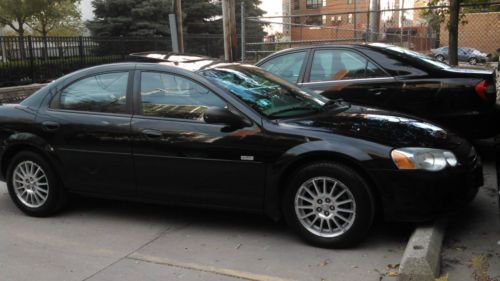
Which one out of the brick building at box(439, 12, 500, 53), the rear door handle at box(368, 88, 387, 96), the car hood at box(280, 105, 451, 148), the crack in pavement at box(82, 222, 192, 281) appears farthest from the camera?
the brick building at box(439, 12, 500, 53)

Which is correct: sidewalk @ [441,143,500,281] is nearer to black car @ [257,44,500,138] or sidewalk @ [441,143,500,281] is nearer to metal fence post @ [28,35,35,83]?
black car @ [257,44,500,138]

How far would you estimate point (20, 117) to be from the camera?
5484 millimetres

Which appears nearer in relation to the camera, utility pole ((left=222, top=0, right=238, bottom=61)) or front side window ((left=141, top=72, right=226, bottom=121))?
front side window ((left=141, top=72, right=226, bottom=121))

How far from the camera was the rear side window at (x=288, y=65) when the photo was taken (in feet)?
Answer: 24.5

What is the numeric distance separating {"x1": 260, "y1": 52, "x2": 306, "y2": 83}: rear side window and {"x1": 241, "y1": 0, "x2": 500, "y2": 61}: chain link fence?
213cm

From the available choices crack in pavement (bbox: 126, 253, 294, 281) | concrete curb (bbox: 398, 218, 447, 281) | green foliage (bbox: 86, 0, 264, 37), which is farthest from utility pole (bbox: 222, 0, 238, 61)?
green foliage (bbox: 86, 0, 264, 37)

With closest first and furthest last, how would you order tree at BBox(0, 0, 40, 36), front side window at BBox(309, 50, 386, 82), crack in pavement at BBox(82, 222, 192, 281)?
crack in pavement at BBox(82, 222, 192, 281), front side window at BBox(309, 50, 386, 82), tree at BBox(0, 0, 40, 36)

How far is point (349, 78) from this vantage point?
22.9ft

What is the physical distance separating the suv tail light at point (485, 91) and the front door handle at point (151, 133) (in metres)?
3.78

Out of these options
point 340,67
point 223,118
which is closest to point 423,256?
point 223,118

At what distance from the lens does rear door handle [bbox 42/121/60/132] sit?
5.30 metres

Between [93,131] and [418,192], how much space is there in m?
3.00

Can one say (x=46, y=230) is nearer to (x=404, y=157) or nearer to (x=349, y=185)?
(x=349, y=185)

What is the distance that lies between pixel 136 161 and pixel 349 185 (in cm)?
197
